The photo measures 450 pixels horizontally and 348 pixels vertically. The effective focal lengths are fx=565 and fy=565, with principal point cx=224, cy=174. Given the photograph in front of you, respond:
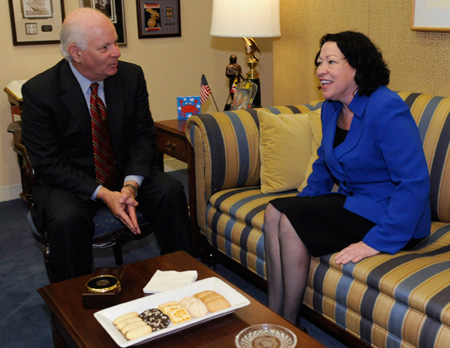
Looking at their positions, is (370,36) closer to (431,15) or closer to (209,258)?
(431,15)

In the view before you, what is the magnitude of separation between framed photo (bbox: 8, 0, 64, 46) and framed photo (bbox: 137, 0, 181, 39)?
2.14ft

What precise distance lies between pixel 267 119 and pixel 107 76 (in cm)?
81

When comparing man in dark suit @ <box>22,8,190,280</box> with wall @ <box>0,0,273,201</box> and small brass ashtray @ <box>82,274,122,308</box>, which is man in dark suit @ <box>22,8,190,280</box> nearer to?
small brass ashtray @ <box>82,274,122,308</box>

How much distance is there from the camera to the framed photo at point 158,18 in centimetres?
453

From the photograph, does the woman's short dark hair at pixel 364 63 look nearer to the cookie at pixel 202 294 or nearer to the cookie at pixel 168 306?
the cookie at pixel 202 294

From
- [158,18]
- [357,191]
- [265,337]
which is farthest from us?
[158,18]

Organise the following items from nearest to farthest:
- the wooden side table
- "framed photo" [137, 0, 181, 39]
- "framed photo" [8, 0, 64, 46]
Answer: the wooden side table, "framed photo" [8, 0, 64, 46], "framed photo" [137, 0, 181, 39]

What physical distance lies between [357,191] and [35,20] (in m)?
2.89

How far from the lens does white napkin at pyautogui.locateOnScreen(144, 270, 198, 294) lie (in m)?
1.87

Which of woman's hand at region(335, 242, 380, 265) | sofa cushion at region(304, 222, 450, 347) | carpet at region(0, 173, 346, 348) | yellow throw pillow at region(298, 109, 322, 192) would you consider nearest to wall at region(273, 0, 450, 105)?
yellow throw pillow at region(298, 109, 322, 192)

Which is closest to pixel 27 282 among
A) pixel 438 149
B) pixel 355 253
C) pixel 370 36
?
pixel 355 253

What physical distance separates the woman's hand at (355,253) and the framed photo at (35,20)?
3.00 m

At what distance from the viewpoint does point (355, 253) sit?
210cm

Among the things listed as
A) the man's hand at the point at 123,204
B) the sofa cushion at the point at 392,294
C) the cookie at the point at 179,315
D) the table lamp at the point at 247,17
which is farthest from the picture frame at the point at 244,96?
the cookie at the point at 179,315
